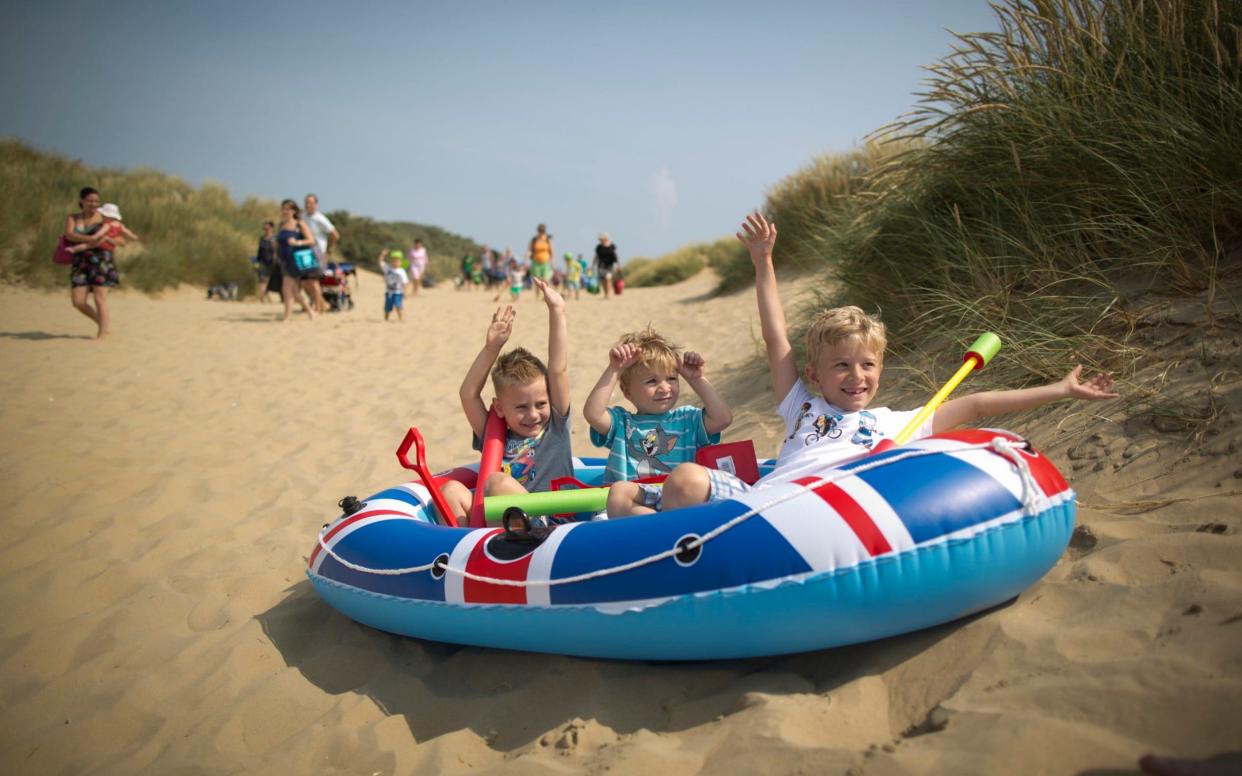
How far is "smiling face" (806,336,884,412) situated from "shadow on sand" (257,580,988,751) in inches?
34.1

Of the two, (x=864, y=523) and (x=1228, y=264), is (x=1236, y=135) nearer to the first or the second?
(x=1228, y=264)

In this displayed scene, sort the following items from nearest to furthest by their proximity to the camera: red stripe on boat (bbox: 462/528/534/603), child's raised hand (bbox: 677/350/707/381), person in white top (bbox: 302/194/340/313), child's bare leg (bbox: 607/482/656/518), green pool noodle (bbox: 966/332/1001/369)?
red stripe on boat (bbox: 462/528/534/603) → child's bare leg (bbox: 607/482/656/518) → green pool noodle (bbox: 966/332/1001/369) → child's raised hand (bbox: 677/350/707/381) → person in white top (bbox: 302/194/340/313)

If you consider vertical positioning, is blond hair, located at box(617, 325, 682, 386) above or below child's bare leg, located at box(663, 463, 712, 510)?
above

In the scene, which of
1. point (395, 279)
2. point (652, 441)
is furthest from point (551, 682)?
point (395, 279)

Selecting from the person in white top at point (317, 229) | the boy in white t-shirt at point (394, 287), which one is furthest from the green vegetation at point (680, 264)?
the person in white top at point (317, 229)

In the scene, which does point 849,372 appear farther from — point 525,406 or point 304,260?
point 304,260

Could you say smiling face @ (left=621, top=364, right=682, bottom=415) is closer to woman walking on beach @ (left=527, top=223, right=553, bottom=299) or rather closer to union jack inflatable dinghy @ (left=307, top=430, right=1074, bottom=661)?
union jack inflatable dinghy @ (left=307, top=430, right=1074, bottom=661)

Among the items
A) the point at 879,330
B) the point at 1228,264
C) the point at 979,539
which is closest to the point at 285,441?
the point at 879,330

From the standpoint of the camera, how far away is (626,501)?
2.91 metres

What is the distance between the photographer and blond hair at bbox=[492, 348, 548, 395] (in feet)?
11.6

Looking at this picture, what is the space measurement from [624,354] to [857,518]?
4.84ft

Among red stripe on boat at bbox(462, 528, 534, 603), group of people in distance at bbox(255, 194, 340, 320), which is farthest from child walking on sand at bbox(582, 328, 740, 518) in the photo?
group of people in distance at bbox(255, 194, 340, 320)

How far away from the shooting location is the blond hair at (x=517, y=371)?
3.52 m

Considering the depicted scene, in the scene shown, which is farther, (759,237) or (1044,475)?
(759,237)
